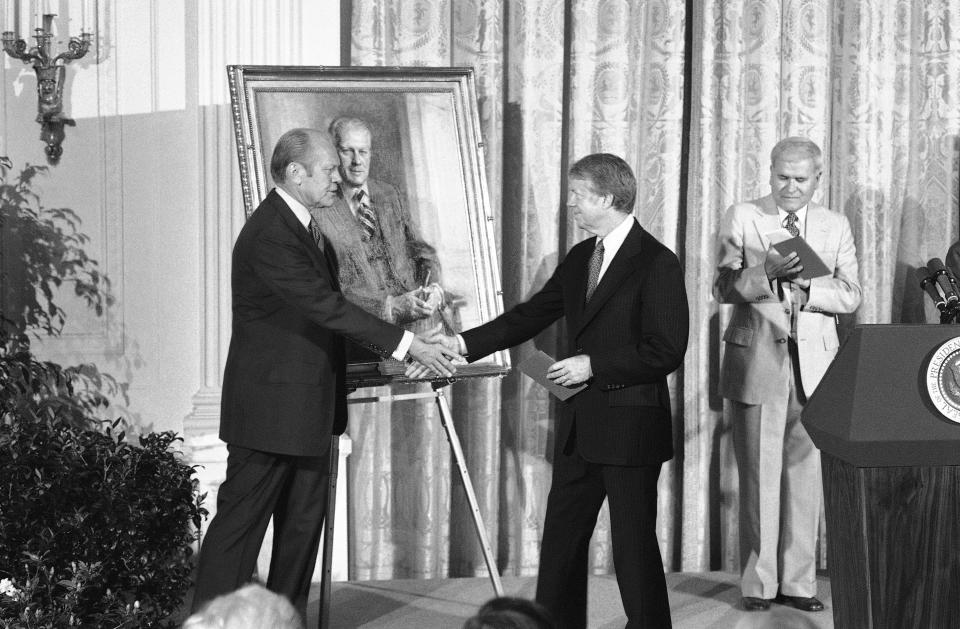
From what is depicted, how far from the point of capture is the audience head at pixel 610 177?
3342 mm

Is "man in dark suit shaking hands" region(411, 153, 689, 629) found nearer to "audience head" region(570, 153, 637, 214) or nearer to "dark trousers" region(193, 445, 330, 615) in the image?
"audience head" region(570, 153, 637, 214)

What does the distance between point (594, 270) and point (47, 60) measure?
2.47m

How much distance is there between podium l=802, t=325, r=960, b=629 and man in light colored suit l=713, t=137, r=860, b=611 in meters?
1.60

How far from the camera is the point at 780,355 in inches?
166

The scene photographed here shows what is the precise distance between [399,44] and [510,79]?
1.55 feet

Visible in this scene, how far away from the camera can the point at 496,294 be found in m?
4.16

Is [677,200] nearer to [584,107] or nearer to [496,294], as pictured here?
[584,107]

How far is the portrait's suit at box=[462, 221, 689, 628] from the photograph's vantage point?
→ 3.24 meters

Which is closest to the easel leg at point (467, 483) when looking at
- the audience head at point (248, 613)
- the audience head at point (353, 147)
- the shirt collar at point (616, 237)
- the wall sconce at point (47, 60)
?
the audience head at point (353, 147)

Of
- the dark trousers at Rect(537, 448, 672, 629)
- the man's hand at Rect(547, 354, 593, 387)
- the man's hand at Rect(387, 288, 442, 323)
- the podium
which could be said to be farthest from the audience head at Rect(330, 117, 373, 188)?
the podium

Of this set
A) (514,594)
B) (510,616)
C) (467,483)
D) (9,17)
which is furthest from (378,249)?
(510,616)

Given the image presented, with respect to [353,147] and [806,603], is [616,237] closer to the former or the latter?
[353,147]

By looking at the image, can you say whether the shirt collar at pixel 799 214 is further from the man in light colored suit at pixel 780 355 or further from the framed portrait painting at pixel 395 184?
the framed portrait painting at pixel 395 184

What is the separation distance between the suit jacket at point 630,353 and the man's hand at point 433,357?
0.46 metres
